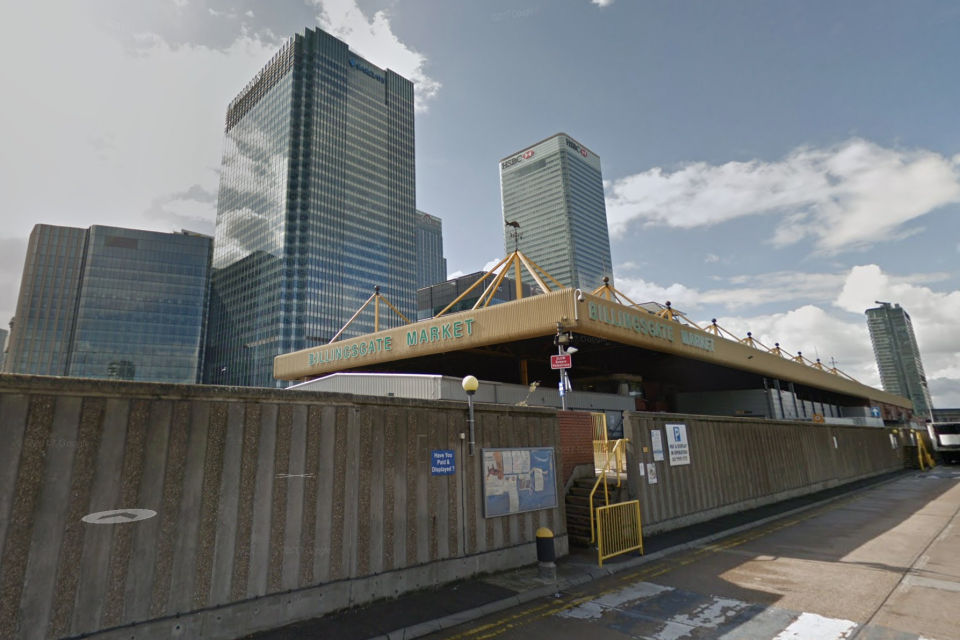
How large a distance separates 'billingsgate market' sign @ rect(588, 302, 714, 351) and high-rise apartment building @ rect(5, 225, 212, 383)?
440 feet

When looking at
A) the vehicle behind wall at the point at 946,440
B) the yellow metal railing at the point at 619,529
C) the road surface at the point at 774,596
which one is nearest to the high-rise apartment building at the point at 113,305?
the yellow metal railing at the point at 619,529

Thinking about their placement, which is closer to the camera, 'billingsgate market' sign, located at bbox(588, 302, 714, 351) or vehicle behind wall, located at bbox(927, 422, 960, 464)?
'billingsgate market' sign, located at bbox(588, 302, 714, 351)

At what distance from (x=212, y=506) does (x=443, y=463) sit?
4286 millimetres

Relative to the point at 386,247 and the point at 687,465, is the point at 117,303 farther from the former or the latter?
the point at 687,465

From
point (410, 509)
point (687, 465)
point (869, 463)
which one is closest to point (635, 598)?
point (410, 509)

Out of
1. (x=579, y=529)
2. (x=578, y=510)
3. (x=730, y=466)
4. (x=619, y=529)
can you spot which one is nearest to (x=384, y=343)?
(x=578, y=510)

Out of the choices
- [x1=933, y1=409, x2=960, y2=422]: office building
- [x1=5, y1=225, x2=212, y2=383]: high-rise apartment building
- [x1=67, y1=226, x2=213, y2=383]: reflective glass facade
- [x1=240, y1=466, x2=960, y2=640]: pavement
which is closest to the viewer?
[x1=240, y1=466, x2=960, y2=640]: pavement

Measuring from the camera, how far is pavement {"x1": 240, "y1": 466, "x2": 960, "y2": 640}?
732 cm

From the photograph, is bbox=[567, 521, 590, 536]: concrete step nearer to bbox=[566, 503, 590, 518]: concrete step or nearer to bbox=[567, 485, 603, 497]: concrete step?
bbox=[566, 503, 590, 518]: concrete step

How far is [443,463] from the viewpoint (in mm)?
9805

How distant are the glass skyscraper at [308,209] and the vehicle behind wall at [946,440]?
117 m

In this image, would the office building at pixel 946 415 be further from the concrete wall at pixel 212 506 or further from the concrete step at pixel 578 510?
the concrete wall at pixel 212 506

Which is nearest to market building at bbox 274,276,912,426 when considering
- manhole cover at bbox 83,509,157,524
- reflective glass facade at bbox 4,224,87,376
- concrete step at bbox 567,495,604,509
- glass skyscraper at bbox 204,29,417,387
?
concrete step at bbox 567,495,604,509

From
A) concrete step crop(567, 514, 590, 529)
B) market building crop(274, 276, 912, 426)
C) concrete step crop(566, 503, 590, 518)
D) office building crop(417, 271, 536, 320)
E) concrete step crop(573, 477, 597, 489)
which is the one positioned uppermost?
office building crop(417, 271, 536, 320)
